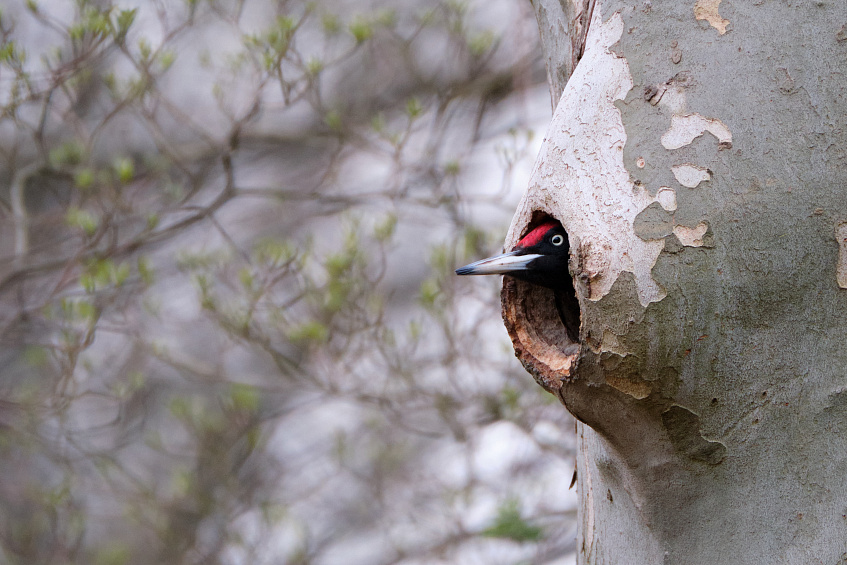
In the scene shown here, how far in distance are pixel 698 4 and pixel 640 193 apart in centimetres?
32

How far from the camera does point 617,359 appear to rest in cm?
113

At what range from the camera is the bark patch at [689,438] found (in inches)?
45.1

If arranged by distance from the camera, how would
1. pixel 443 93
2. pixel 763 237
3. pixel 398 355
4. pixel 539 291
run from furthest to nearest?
pixel 443 93
pixel 398 355
pixel 539 291
pixel 763 237

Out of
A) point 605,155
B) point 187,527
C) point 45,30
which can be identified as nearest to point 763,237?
point 605,155

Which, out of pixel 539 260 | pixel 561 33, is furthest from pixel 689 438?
pixel 561 33

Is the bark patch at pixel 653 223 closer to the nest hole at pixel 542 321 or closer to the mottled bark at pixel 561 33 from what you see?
the nest hole at pixel 542 321

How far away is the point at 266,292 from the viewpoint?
301 cm

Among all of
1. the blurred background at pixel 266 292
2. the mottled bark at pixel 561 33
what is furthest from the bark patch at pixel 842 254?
the blurred background at pixel 266 292

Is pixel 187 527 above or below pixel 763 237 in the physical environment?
below

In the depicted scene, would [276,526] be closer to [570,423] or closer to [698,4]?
[570,423]

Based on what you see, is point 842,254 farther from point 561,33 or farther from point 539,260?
point 561,33

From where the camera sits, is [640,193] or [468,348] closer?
[640,193]

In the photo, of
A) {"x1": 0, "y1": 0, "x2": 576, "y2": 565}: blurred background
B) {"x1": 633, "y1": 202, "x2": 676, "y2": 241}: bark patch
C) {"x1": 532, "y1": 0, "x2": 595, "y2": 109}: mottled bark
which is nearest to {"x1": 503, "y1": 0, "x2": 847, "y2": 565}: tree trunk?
{"x1": 633, "y1": 202, "x2": 676, "y2": 241}: bark patch

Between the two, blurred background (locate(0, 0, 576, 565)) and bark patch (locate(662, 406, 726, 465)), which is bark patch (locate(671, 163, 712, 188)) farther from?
blurred background (locate(0, 0, 576, 565))
